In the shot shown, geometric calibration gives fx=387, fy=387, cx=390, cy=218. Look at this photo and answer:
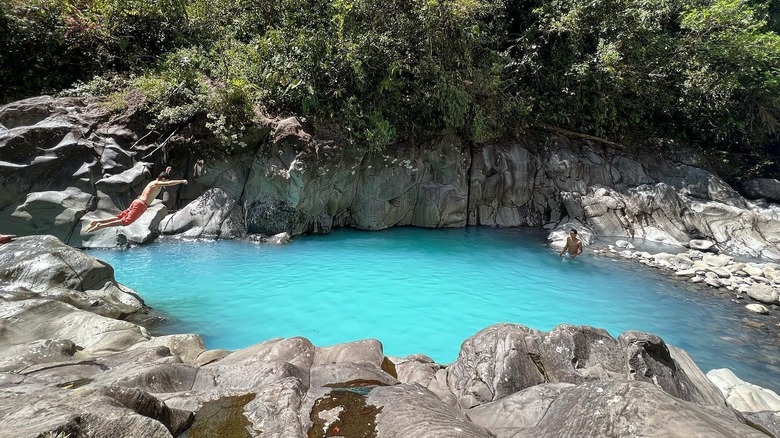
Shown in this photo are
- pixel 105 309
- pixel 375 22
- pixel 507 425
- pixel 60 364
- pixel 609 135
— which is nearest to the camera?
pixel 507 425

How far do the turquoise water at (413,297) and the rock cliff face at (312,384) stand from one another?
1.83 meters

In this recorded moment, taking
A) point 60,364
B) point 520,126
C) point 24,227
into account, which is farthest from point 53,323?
point 520,126

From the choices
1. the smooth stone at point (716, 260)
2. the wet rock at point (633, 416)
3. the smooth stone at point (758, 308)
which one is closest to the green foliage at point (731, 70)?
the smooth stone at point (716, 260)

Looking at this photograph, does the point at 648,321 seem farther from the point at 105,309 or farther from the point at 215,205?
the point at 215,205

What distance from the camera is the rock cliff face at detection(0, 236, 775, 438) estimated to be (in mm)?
2275

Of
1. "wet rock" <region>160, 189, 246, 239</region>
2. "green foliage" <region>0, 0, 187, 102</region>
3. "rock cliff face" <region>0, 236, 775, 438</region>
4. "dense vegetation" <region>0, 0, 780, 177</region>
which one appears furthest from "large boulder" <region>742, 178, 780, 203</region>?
"green foliage" <region>0, 0, 187, 102</region>

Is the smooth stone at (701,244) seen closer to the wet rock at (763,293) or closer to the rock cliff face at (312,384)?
the wet rock at (763,293)

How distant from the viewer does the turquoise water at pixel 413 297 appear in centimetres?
712

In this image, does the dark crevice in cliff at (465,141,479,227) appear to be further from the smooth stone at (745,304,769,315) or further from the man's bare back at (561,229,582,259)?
the smooth stone at (745,304,769,315)

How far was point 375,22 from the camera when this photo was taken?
14.0 meters

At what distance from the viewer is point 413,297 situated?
8812mm

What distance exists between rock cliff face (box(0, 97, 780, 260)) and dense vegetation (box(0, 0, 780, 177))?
95 centimetres

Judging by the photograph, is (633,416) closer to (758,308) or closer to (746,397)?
(746,397)

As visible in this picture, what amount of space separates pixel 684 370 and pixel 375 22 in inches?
533
